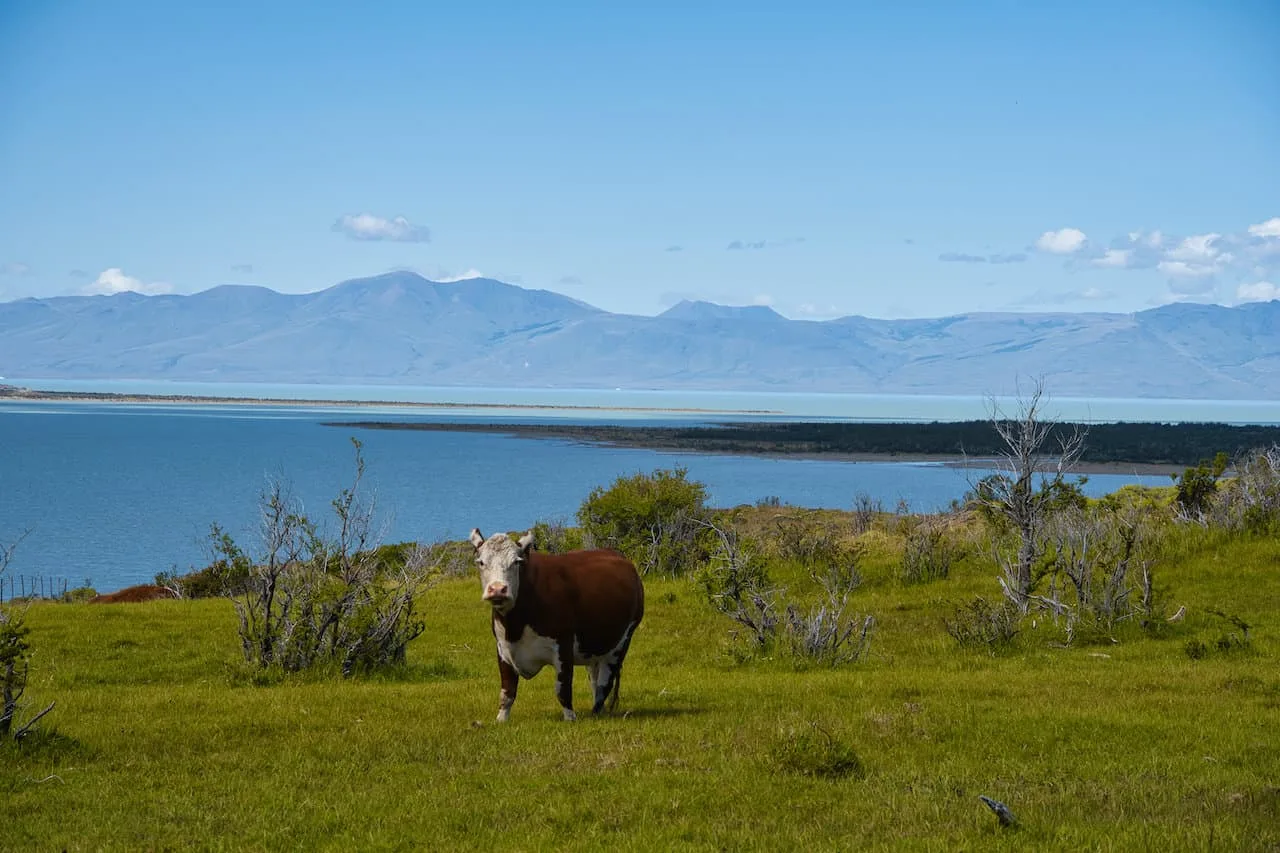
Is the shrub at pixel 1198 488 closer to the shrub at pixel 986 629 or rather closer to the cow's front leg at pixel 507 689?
the shrub at pixel 986 629

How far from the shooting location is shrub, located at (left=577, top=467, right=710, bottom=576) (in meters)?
33.1

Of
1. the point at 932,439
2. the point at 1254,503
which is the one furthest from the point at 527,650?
the point at 932,439

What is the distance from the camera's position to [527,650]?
13312 mm

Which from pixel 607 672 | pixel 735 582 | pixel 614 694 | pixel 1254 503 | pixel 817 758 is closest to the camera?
pixel 817 758

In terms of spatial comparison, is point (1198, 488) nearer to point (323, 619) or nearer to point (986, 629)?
point (986, 629)

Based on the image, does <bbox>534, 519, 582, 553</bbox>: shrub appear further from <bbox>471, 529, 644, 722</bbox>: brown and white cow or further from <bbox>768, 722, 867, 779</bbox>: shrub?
<bbox>768, 722, 867, 779</bbox>: shrub

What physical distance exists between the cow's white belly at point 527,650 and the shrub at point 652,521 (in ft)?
63.4

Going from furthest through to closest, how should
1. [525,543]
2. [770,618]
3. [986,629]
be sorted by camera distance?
[986,629], [770,618], [525,543]

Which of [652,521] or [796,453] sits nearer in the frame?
[652,521]

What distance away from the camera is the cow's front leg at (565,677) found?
Answer: 43.9ft

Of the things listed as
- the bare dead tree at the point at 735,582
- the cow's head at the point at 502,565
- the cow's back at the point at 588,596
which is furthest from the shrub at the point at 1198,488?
the cow's head at the point at 502,565

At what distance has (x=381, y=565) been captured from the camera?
1407 inches

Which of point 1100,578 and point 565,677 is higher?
point 565,677

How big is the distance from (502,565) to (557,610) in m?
0.87
